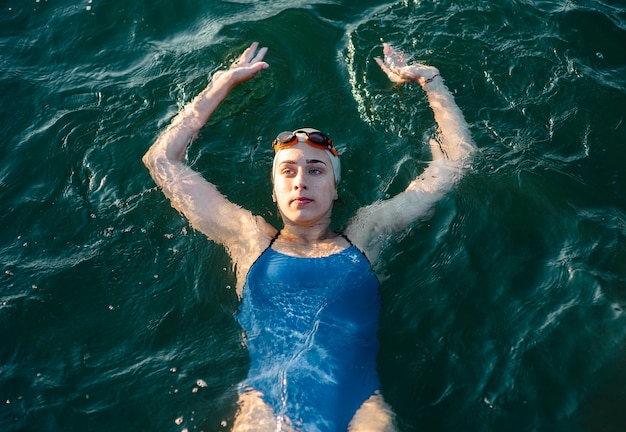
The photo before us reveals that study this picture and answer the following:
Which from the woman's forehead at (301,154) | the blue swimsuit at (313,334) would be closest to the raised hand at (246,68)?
the woman's forehead at (301,154)

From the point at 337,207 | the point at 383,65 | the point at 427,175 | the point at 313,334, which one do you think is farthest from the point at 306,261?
the point at 383,65

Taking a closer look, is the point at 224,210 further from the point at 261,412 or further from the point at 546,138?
the point at 546,138

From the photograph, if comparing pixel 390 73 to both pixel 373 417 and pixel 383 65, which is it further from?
pixel 373 417

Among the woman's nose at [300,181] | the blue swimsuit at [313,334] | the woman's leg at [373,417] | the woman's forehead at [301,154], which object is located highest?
the woman's forehead at [301,154]

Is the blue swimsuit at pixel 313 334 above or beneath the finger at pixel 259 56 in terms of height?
beneath

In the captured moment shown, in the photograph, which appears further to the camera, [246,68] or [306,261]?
[246,68]

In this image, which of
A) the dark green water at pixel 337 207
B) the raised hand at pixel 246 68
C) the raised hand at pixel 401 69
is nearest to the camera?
the dark green water at pixel 337 207

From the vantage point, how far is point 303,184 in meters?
6.67

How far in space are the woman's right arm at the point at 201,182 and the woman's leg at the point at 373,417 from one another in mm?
1868

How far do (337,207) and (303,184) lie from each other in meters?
1.07

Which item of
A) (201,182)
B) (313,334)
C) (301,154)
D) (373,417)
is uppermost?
(301,154)

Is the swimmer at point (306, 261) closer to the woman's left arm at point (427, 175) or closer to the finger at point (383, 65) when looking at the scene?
the woman's left arm at point (427, 175)

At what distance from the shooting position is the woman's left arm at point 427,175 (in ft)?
22.4

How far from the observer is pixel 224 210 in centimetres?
690
